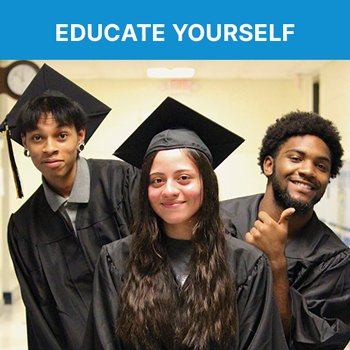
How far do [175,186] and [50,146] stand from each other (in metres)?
0.64

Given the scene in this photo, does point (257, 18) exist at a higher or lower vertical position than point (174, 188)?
higher

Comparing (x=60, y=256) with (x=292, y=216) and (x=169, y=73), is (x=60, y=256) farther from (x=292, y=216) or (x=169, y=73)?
(x=169, y=73)

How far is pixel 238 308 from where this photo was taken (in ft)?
5.74

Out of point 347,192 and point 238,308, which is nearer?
point 238,308

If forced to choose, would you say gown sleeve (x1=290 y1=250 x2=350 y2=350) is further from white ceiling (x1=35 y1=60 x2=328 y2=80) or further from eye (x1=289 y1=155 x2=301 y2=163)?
white ceiling (x1=35 y1=60 x2=328 y2=80)

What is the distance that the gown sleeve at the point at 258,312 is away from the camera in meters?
Result: 1.71

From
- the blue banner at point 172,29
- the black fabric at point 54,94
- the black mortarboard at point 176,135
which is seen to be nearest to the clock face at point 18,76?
→ the blue banner at point 172,29

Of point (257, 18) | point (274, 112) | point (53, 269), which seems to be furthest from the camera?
point (274, 112)

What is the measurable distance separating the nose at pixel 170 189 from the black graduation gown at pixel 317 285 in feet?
1.84

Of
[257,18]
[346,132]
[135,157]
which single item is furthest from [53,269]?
[346,132]

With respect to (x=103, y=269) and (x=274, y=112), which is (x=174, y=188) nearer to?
(x=103, y=269)

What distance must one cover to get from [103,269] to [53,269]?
55 centimetres

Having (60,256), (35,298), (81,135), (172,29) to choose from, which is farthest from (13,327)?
(172,29)

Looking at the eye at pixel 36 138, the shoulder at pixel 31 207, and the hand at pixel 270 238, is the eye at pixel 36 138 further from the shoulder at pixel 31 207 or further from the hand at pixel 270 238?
the hand at pixel 270 238
